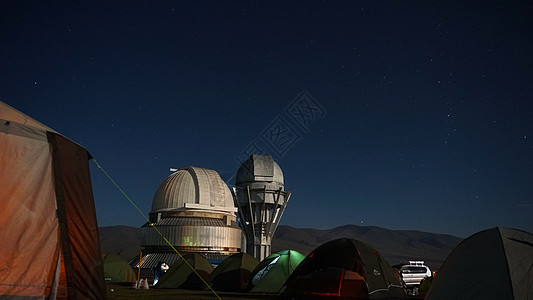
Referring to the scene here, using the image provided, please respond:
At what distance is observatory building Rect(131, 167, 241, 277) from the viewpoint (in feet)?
95.9

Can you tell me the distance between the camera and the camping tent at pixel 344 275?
1063cm

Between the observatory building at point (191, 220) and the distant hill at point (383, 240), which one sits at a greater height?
the distant hill at point (383, 240)

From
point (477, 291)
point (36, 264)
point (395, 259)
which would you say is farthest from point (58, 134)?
point (395, 259)

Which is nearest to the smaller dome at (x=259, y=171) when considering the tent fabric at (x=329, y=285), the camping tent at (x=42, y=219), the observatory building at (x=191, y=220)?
the observatory building at (x=191, y=220)

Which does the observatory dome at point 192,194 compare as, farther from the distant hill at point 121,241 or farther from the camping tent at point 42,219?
the distant hill at point 121,241

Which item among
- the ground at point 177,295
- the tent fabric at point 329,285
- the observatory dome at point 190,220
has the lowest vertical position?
the ground at point 177,295

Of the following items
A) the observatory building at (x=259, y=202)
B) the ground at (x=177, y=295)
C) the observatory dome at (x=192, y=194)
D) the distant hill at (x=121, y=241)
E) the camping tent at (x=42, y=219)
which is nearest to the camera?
the camping tent at (x=42, y=219)

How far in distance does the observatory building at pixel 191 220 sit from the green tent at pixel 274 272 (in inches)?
490

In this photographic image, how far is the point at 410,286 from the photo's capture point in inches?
878

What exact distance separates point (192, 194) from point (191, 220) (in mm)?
2008

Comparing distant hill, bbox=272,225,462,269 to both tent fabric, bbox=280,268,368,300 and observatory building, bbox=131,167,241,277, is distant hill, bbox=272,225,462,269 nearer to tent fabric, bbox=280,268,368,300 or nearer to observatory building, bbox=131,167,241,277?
observatory building, bbox=131,167,241,277

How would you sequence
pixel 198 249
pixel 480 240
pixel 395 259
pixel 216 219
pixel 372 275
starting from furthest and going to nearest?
pixel 395 259 → pixel 216 219 → pixel 198 249 → pixel 372 275 → pixel 480 240

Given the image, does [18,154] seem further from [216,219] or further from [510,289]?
[216,219]

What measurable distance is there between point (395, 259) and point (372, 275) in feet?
359
